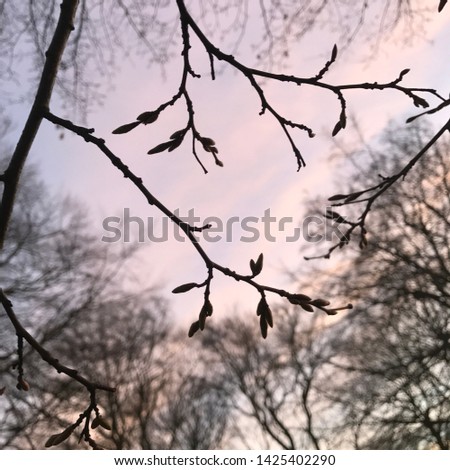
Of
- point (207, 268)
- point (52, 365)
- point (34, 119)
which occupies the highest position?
point (34, 119)

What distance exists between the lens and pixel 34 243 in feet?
26.0

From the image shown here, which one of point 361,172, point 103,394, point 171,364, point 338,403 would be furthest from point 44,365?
point 361,172

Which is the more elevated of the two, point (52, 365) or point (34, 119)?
point (34, 119)

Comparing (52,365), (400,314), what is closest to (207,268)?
(52,365)

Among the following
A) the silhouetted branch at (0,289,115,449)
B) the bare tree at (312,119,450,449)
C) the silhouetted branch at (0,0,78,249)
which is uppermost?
the bare tree at (312,119,450,449)

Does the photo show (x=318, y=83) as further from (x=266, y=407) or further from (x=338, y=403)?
(x=266, y=407)

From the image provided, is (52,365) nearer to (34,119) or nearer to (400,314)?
(34,119)

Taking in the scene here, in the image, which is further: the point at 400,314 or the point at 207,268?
the point at 400,314

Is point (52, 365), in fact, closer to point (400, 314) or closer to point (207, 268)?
point (207, 268)

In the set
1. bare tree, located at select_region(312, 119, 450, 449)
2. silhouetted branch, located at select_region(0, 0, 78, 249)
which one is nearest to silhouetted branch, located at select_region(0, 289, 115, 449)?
silhouetted branch, located at select_region(0, 0, 78, 249)

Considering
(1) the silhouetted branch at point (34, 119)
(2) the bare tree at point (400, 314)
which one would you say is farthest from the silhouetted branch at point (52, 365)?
(2) the bare tree at point (400, 314)

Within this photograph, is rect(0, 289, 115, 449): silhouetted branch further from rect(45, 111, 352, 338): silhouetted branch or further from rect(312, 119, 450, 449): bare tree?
rect(312, 119, 450, 449): bare tree

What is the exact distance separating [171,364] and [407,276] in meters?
4.65

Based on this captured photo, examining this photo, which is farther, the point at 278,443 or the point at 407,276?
the point at 278,443
